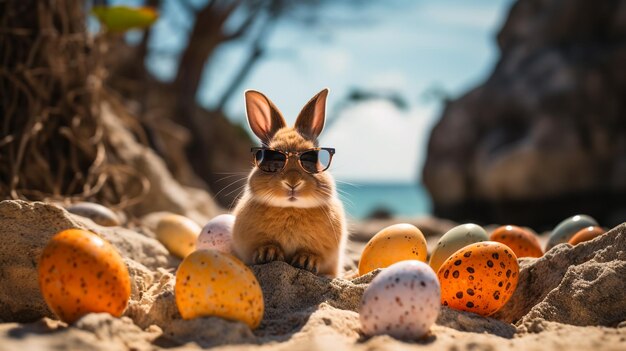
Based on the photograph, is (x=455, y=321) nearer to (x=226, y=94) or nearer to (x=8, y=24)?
(x=8, y=24)

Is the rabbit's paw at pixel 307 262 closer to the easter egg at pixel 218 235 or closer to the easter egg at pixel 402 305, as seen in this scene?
the easter egg at pixel 218 235

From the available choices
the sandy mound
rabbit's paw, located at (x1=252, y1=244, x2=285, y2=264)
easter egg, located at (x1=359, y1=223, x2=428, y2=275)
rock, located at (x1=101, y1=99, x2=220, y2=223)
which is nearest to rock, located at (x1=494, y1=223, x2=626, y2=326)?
the sandy mound

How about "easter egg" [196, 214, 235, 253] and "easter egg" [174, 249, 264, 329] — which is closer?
"easter egg" [174, 249, 264, 329]

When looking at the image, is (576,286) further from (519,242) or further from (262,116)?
(262,116)

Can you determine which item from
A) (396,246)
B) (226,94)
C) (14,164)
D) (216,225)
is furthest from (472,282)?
(226,94)

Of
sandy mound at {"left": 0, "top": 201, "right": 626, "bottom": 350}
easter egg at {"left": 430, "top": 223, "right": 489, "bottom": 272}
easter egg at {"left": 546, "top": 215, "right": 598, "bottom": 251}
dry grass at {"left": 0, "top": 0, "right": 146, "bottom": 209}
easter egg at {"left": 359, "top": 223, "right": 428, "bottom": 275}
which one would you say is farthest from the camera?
dry grass at {"left": 0, "top": 0, "right": 146, "bottom": 209}

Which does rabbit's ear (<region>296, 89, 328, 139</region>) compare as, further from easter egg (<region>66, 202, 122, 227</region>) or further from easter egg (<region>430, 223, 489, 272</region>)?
easter egg (<region>66, 202, 122, 227</region>)

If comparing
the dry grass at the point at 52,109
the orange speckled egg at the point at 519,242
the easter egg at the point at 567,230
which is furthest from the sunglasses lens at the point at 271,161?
the dry grass at the point at 52,109
